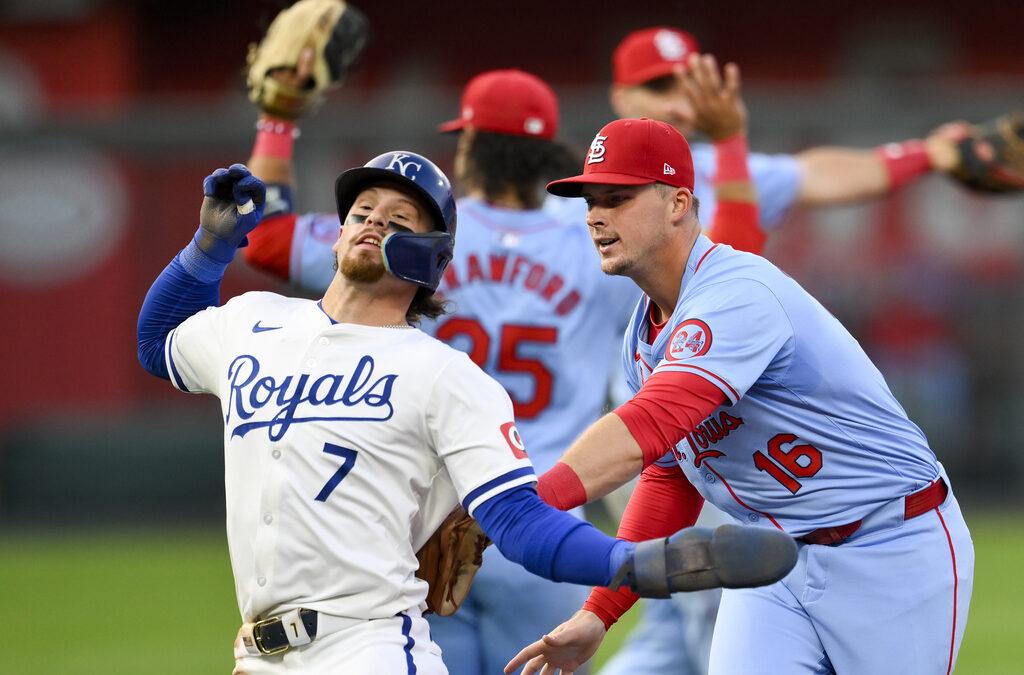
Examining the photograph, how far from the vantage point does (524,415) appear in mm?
5309

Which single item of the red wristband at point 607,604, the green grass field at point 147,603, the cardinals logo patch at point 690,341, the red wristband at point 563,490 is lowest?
the green grass field at point 147,603

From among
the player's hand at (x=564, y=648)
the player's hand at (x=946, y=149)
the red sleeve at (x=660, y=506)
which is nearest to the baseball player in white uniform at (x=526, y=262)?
the red sleeve at (x=660, y=506)

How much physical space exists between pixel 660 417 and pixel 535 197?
78.4 inches

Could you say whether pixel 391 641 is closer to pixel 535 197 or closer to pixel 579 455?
pixel 579 455

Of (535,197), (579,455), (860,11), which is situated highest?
(860,11)

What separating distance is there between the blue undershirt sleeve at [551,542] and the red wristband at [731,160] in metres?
2.17

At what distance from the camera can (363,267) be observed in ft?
12.8

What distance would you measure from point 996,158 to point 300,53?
3.02 meters

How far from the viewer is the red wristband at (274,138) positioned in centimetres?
552

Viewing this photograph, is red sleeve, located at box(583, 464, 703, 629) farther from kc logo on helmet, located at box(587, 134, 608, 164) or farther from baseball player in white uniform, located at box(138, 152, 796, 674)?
kc logo on helmet, located at box(587, 134, 608, 164)

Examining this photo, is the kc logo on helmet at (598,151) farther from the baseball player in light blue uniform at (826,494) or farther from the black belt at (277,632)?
the black belt at (277,632)

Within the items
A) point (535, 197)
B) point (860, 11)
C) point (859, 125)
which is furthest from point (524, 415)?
point (860, 11)

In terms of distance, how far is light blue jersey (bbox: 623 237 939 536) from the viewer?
157 inches

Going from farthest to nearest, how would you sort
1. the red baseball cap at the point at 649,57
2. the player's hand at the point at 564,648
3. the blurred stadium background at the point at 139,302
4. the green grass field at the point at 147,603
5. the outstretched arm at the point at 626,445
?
the blurred stadium background at the point at 139,302 → the green grass field at the point at 147,603 → the red baseball cap at the point at 649,57 → the player's hand at the point at 564,648 → the outstretched arm at the point at 626,445
